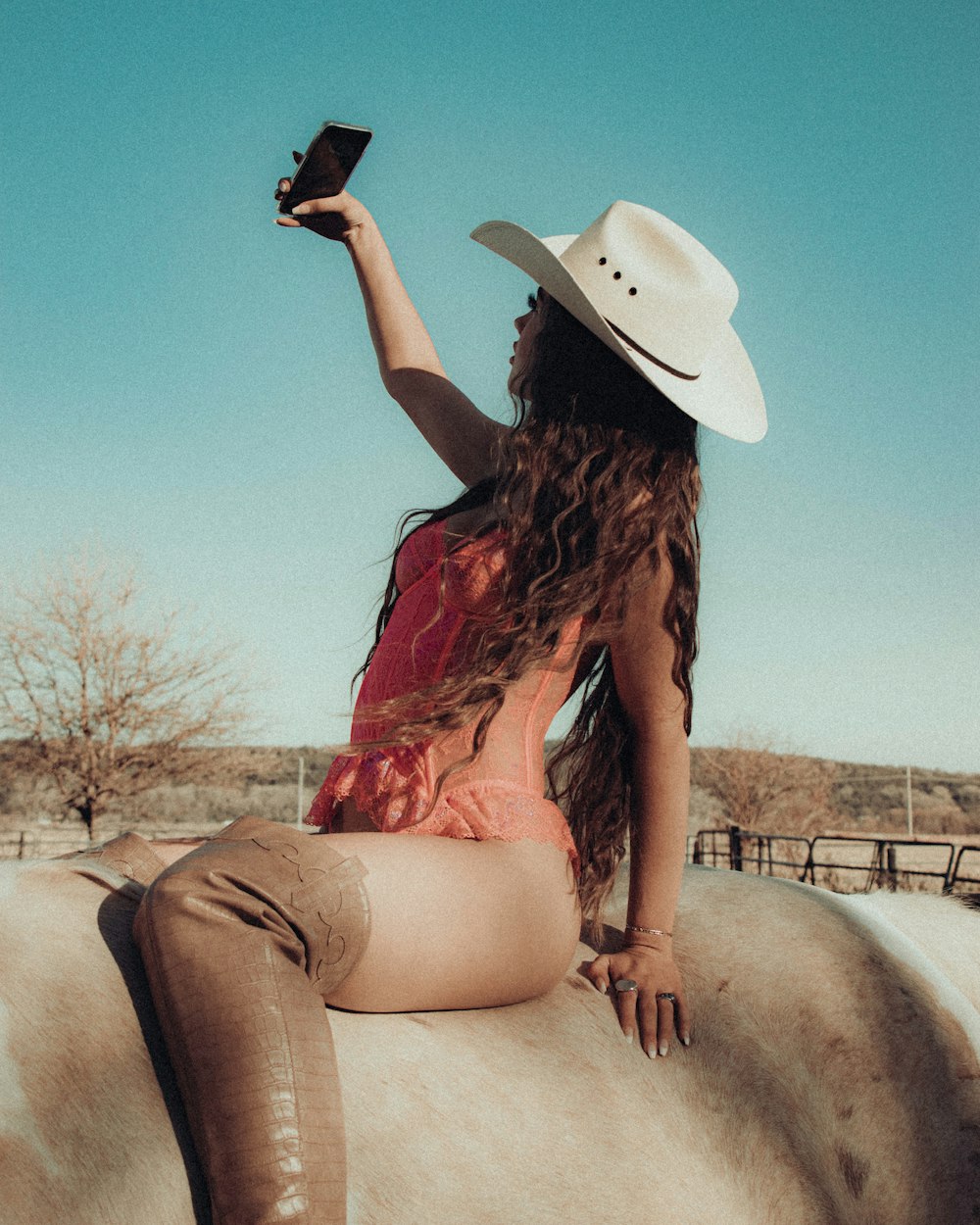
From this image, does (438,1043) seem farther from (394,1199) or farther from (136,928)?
(136,928)

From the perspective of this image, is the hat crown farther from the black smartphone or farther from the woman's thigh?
the woman's thigh

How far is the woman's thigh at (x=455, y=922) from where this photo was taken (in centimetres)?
134

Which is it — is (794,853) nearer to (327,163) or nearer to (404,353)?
(404,353)

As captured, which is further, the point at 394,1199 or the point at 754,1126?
the point at 754,1126

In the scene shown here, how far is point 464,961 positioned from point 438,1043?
0.11m

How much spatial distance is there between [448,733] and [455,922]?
0.29 m

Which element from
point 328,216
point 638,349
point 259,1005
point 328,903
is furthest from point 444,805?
point 328,216

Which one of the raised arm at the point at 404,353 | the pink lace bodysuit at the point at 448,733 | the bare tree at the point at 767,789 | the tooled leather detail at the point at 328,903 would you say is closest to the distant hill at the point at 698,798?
the bare tree at the point at 767,789

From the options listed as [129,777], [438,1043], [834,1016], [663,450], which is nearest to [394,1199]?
[438,1043]

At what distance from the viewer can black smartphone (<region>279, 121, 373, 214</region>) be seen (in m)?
1.89

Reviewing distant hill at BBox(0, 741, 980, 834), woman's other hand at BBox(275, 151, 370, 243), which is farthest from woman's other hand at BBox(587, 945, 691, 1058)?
distant hill at BBox(0, 741, 980, 834)

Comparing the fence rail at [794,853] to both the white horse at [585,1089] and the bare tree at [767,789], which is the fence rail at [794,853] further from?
the white horse at [585,1089]

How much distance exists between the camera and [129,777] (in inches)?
894

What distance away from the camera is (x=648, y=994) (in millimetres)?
1600
